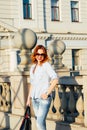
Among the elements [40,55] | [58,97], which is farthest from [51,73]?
[58,97]

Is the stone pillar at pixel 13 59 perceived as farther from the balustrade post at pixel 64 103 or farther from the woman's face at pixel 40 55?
the woman's face at pixel 40 55

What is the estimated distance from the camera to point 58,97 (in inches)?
341

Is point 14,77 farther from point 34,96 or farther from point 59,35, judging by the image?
point 59,35

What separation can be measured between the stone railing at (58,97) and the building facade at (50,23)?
21.5 meters

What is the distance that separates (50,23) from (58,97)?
26219 millimetres

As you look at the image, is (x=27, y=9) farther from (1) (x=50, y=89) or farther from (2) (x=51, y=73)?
(1) (x=50, y=89)

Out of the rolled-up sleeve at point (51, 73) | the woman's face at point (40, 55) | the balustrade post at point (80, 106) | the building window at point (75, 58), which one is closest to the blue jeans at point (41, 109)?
the rolled-up sleeve at point (51, 73)

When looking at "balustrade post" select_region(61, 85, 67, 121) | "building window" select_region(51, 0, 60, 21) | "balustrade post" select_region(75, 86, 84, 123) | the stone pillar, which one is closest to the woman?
"balustrade post" select_region(75, 86, 84, 123)

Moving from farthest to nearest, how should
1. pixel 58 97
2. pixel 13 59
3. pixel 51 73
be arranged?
pixel 13 59 < pixel 58 97 < pixel 51 73

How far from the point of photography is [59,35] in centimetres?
3481

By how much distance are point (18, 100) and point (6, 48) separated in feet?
77.5

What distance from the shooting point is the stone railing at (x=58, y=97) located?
7812 mm

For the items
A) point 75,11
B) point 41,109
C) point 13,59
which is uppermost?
point 75,11

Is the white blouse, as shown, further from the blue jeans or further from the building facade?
the building facade
